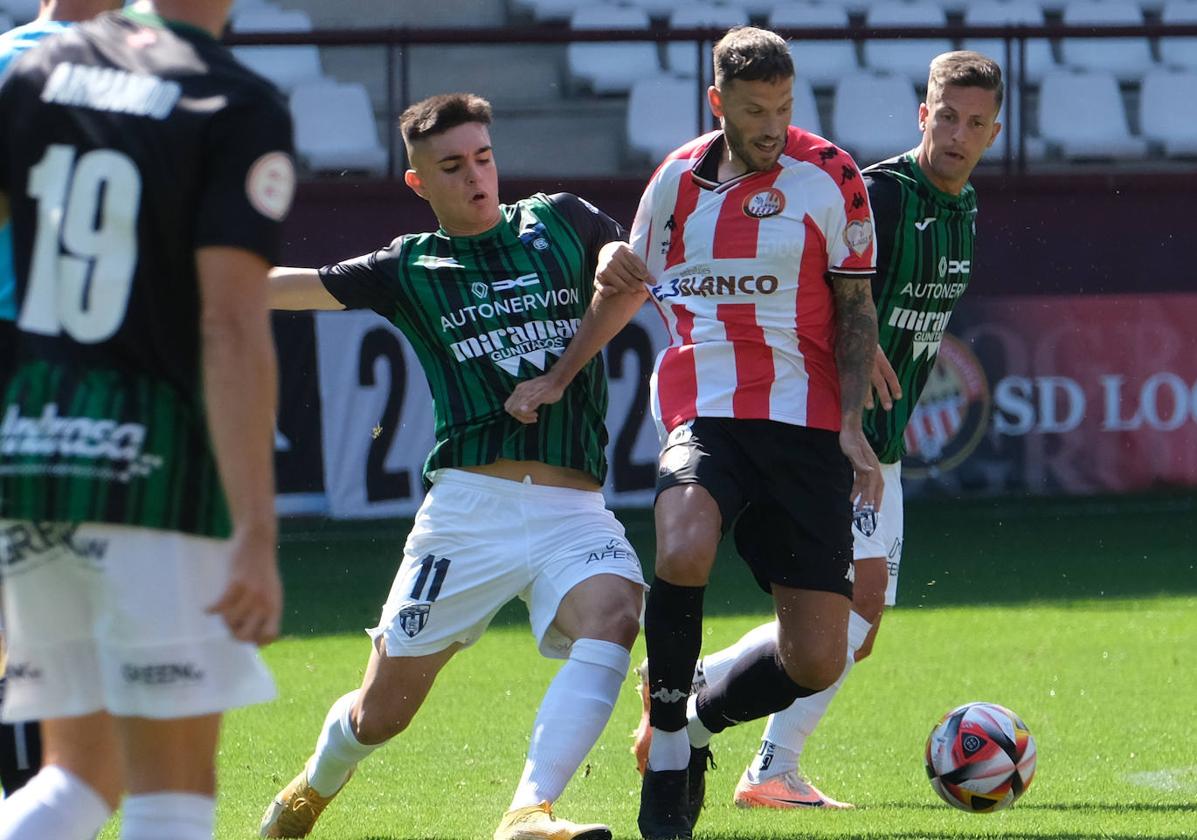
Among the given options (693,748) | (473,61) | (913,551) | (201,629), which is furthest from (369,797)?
(473,61)

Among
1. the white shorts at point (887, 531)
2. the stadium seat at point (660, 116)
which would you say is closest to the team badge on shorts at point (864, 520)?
the white shorts at point (887, 531)

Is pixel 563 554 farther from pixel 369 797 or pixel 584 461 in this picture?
pixel 369 797

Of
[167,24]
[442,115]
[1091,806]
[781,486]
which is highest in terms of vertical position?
[167,24]

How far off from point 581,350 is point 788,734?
1.46 m

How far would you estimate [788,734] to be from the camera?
17.8ft

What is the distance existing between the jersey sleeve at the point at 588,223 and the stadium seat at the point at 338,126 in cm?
844

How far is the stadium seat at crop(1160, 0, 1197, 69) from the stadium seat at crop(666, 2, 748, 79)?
3.77 meters

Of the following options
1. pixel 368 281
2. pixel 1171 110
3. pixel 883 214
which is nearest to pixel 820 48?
pixel 1171 110

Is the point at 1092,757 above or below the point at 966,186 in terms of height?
below

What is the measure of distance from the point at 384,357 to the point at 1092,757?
6.58 metres

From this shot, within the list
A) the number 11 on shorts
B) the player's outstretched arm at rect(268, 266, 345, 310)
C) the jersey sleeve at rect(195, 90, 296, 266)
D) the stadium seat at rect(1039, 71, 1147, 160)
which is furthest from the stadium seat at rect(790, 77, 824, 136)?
the jersey sleeve at rect(195, 90, 296, 266)

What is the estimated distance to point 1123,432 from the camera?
12.3 m

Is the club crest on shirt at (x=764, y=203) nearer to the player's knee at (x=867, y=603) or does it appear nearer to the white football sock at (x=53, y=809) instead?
the player's knee at (x=867, y=603)

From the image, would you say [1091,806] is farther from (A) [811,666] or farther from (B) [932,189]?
(B) [932,189]
